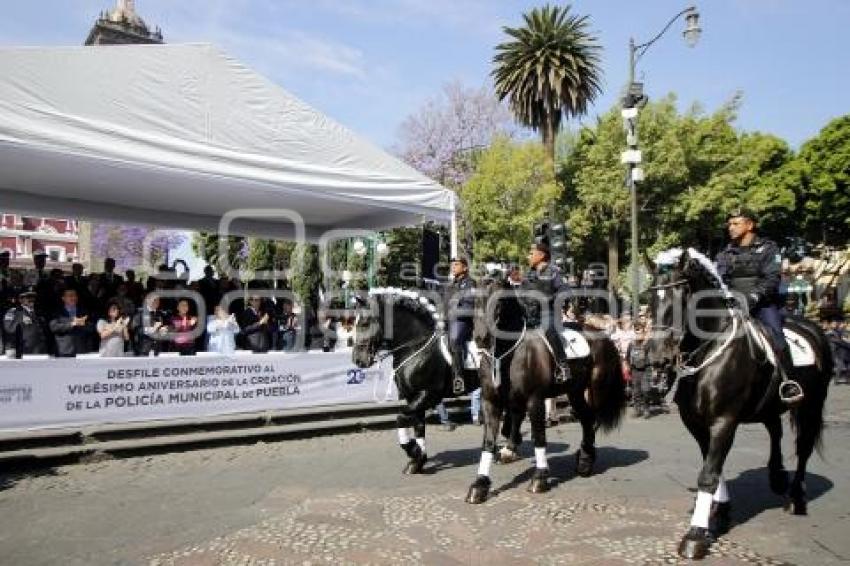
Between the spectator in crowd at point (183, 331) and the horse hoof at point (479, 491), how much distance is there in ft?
21.8

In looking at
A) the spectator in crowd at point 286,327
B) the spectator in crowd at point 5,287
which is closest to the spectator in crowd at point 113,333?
the spectator in crowd at point 5,287

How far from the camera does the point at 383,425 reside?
13359 millimetres

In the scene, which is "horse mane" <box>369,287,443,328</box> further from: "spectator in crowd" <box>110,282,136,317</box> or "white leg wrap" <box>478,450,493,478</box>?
"spectator in crowd" <box>110,282,136,317</box>

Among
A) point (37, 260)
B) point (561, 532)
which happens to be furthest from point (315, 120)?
point (561, 532)

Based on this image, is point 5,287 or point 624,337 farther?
point 624,337

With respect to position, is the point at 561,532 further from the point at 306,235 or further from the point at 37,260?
the point at 306,235

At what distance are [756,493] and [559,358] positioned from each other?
8.59 feet

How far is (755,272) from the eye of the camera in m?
6.89

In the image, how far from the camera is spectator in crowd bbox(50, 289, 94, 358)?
11.2 meters

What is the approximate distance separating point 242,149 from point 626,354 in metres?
9.01

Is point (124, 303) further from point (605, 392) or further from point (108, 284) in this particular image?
point (605, 392)

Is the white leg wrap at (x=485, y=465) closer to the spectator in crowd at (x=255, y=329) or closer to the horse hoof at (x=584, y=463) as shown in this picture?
the horse hoof at (x=584, y=463)

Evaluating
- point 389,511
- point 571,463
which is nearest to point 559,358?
point 571,463

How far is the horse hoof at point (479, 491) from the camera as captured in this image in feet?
24.9
